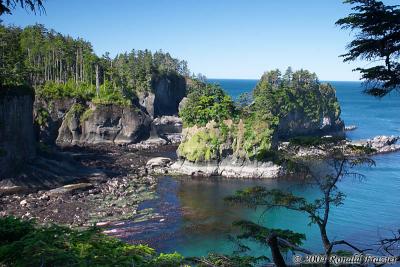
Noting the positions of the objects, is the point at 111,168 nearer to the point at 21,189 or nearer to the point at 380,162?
the point at 21,189

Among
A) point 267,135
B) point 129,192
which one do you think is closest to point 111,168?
point 129,192

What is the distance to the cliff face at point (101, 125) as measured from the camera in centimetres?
7112

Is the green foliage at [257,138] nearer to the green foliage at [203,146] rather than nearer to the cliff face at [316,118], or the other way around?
the green foliage at [203,146]

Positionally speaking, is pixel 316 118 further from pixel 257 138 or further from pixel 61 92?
pixel 61 92

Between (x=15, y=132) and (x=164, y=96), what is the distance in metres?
61.0

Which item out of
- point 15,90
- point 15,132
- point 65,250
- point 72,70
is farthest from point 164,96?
point 65,250

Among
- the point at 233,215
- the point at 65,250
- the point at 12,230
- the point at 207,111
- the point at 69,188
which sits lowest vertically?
the point at 233,215

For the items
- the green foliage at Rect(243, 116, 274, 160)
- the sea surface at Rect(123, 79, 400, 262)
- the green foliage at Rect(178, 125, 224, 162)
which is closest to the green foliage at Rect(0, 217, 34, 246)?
the sea surface at Rect(123, 79, 400, 262)

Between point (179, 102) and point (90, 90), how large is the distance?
33454 mm

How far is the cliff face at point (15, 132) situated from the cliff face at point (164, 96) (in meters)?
49.5

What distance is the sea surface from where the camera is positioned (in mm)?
31078

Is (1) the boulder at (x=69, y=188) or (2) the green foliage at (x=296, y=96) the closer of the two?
(1) the boulder at (x=69, y=188)

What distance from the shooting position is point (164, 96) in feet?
336

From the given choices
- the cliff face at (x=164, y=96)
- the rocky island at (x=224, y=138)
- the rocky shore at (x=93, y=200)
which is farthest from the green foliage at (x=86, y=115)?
the cliff face at (x=164, y=96)
